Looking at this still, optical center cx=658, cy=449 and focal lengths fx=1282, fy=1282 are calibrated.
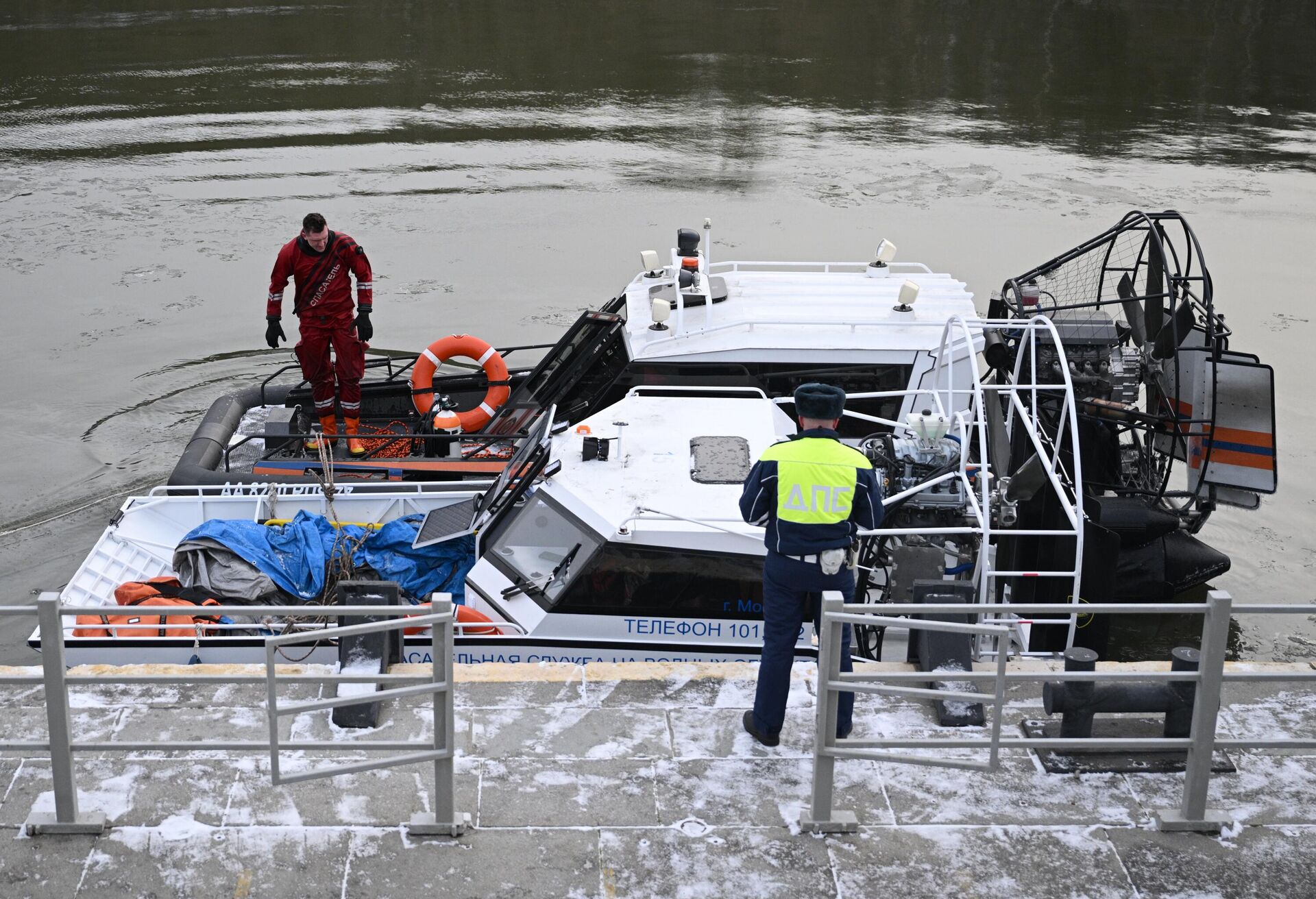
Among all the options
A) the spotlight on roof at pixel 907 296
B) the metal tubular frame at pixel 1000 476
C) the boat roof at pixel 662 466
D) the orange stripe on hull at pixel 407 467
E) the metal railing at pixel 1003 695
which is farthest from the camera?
the orange stripe on hull at pixel 407 467

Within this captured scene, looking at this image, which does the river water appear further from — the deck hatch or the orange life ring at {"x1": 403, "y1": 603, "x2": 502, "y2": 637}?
the orange life ring at {"x1": 403, "y1": 603, "x2": 502, "y2": 637}

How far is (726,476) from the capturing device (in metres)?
7.48

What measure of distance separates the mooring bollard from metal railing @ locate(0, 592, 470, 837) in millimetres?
2597

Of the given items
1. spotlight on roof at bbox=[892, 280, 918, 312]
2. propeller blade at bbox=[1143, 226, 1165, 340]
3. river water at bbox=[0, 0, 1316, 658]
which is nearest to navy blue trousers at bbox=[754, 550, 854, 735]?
propeller blade at bbox=[1143, 226, 1165, 340]

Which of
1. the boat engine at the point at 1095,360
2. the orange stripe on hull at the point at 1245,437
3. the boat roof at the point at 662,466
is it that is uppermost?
the boat engine at the point at 1095,360

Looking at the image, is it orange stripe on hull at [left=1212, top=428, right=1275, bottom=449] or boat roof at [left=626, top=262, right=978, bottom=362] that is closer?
orange stripe on hull at [left=1212, top=428, right=1275, bottom=449]

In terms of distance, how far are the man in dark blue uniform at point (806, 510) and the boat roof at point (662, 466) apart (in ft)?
4.84

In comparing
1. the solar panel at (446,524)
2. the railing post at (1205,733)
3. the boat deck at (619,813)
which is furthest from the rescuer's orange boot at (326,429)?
the railing post at (1205,733)

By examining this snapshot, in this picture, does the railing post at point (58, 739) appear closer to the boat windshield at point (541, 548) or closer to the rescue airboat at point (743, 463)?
the rescue airboat at point (743, 463)

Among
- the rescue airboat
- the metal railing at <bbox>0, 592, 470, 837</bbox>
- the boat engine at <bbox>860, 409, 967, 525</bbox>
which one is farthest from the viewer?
the boat engine at <bbox>860, 409, 967, 525</bbox>

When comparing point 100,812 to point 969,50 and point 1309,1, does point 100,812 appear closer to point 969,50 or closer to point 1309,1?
point 969,50

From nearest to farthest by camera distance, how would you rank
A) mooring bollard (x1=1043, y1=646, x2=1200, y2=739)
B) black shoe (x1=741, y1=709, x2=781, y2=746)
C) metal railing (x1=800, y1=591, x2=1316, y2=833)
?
1. metal railing (x1=800, y1=591, x2=1316, y2=833)
2. mooring bollard (x1=1043, y1=646, x2=1200, y2=739)
3. black shoe (x1=741, y1=709, x2=781, y2=746)

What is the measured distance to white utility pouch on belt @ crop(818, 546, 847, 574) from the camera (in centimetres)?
529

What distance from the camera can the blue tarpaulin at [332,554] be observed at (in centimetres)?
792
